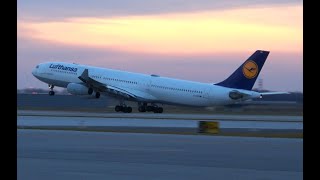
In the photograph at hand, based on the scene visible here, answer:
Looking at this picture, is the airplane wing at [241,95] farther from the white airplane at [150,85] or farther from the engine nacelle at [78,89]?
the engine nacelle at [78,89]

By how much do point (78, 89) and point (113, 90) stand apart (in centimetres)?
463

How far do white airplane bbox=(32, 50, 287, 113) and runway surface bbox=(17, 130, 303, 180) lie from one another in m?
38.5

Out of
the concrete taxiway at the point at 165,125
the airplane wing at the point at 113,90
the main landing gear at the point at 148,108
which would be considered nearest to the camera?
the concrete taxiway at the point at 165,125

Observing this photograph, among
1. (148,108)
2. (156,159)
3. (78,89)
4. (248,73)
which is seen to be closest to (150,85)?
(148,108)

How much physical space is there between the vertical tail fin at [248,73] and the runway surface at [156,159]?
126ft

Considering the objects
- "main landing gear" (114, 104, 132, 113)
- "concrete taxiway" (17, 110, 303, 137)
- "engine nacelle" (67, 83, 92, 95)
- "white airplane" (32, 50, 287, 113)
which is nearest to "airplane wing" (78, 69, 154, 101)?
"white airplane" (32, 50, 287, 113)

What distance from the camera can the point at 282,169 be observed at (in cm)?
1457

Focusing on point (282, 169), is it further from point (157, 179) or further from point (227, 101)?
point (227, 101)

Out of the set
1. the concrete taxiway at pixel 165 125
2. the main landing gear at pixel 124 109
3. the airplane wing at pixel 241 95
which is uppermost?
the airplane wing at pixel 241 95

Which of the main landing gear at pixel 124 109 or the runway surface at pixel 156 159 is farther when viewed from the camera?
the main landing gear at pixel 124 109

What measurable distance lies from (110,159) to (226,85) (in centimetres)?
4975

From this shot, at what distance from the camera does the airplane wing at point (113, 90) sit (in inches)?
2549

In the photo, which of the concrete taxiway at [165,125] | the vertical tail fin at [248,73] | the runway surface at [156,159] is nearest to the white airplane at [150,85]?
the vertical tail fin at [248,73]
